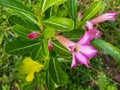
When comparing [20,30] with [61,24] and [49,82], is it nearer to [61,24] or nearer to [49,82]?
[61,24]

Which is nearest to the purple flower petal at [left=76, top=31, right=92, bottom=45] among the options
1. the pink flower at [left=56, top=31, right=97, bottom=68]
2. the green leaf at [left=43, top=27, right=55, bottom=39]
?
the pink flower at [left=56, top=31, right=97, bottom=68]

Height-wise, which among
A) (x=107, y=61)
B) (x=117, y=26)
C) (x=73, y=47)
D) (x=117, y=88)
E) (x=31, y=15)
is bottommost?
(x=117, y=88)

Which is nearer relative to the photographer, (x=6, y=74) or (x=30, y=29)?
(x=30, y=29)

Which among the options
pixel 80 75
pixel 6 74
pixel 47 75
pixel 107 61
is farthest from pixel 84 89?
pixel 47 75

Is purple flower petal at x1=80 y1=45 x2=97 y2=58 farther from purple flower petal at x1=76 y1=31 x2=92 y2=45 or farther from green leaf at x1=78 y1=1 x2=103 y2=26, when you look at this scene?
green leaf at x1=78 y1=1 x2=103 y2=26

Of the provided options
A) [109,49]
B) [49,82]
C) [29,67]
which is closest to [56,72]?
[49,82]

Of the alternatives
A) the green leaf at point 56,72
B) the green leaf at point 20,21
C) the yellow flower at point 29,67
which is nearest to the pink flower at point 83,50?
the green leaf at point 20,21

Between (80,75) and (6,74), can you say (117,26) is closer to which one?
(80,75)
